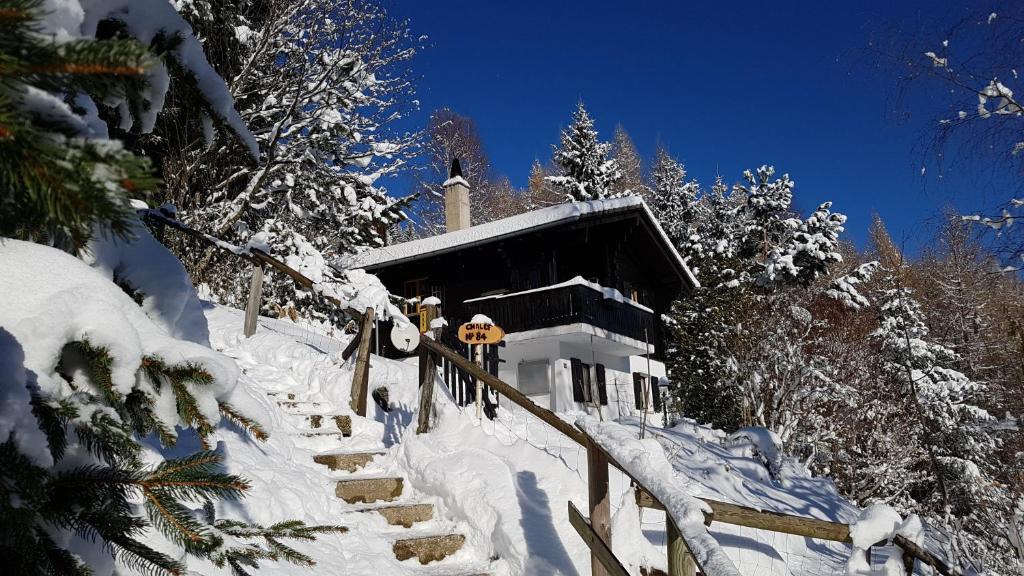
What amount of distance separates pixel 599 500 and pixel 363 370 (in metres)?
4.66

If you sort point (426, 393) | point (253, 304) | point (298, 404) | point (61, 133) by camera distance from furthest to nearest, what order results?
point (253, 304) < point (298, 404) < point (426, 393) < point (61, 133)

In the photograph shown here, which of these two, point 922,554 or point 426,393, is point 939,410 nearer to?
point 922,554

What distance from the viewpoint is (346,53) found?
13.9 meters

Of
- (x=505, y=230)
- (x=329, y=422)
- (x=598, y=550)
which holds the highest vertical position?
(x=505, y=230)

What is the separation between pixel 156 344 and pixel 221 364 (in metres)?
0.15

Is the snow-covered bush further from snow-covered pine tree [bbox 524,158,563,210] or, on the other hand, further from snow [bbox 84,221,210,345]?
snow-covered pine tree [bbox 524,158,563,210]

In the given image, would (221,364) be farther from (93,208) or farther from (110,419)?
(93,208)

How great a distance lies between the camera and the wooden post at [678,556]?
2.76 metres

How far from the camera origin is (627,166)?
41.4 meters

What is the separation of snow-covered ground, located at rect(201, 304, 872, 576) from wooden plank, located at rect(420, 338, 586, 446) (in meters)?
0.54

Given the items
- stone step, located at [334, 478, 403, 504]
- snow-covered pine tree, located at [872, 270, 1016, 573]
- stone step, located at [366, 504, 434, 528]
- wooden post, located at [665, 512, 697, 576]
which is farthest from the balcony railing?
wooden post, located at [665, 512, 697, 576]

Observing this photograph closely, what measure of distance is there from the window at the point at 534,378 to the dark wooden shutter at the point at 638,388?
4968 millimetres

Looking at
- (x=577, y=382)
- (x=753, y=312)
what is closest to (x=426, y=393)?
(x=577, y=382)

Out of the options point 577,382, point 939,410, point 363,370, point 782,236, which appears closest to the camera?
point 363,370
